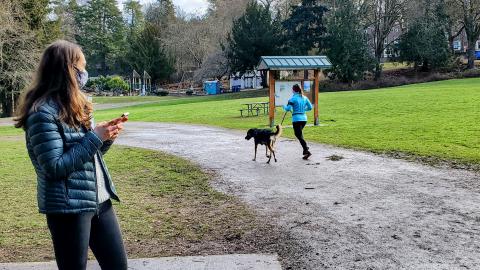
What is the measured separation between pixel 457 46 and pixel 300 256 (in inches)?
3187

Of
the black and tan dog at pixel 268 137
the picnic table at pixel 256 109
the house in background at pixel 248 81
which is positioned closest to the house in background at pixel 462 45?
the house in background at pixel 248 81

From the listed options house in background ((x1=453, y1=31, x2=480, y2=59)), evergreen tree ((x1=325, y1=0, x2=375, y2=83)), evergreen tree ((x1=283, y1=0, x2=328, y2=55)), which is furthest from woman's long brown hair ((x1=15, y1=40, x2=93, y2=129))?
house in background ((x1=453, y1=31, x2=480, y2=59))

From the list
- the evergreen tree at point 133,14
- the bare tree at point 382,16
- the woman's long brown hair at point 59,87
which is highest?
the evergreen tree at point 133,14

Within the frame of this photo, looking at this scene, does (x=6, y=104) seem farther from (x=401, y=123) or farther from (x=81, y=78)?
(x=81, y=78)

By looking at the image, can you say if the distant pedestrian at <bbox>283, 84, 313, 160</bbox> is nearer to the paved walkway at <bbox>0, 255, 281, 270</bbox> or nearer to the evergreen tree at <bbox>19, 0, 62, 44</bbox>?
the paved walkway at <bbox>0, 255, 281, 270</bbox>

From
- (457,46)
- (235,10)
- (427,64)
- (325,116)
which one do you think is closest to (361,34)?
(427,64)

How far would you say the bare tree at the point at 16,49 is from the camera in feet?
106

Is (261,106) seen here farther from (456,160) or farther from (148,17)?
(148,17)

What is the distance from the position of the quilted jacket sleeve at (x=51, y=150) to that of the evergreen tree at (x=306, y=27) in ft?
158

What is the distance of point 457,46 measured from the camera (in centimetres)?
7619

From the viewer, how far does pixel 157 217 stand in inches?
259

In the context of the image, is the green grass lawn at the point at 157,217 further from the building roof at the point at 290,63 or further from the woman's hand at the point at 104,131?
the building roof at the point at 290,63

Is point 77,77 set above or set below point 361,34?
below

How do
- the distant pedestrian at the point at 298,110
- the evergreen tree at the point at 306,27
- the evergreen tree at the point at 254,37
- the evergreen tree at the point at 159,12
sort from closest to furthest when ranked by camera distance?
the distant pedestrian at the point at 298,110, the evergreen tree at the point at 306,27, the evergreen tree at the point at 254,37, the evergreen tree at the point at 159,12
